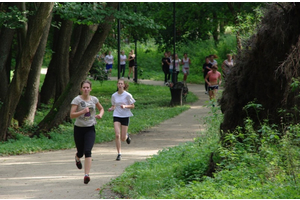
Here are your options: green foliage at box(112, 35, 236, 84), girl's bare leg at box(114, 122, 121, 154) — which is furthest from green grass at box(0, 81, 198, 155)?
green foliage at box(112, 35, 236, 84)

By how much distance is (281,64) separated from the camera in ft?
27.5

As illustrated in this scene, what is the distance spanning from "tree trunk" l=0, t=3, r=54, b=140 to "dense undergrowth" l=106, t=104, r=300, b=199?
4996 mm

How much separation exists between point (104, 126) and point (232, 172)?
985cm

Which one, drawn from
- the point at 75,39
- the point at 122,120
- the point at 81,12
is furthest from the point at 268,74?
the point at 75,39

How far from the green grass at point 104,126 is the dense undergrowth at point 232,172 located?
4433 millimetres

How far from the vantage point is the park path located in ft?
28.1

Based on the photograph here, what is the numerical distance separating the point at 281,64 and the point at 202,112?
39.0 ft

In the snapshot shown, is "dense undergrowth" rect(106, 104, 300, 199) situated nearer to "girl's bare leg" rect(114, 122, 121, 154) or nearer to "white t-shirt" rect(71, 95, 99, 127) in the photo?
"white t-shirt" rect(71, 95, 99, 127)

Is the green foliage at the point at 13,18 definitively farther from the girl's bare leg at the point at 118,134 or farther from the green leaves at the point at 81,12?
the girl's bare leg at the point at 118,134

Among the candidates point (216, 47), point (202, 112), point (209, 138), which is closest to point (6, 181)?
point (209, 138)

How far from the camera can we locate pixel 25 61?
13.6 metres

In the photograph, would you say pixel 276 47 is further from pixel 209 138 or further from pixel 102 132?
pixel 102 132

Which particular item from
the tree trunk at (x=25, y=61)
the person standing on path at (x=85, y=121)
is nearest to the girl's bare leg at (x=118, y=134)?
the person standing on path at (x=85, y=121)

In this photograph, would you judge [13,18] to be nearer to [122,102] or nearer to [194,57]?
[122,102]
